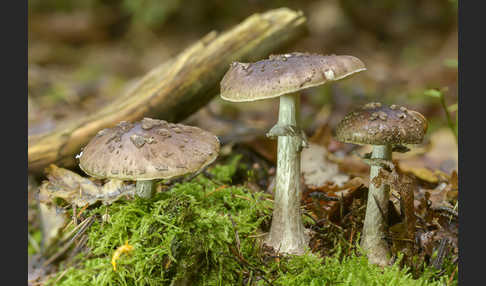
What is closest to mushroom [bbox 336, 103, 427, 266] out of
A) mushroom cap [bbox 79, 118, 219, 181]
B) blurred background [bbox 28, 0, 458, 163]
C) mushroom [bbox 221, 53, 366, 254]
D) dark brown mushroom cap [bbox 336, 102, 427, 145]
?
dark brown mushroom cap [bbox 336, 102, 427, 145]

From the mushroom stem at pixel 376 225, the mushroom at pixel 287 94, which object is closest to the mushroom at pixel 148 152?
the mushroom at pixel 287 94

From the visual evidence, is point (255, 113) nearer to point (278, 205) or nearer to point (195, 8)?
point (195, 8)

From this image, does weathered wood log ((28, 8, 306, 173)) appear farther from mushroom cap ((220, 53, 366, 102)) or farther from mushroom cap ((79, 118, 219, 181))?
mushroom cap ((220, 53, 366, 102))

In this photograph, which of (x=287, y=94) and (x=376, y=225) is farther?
(x=376, y=225)

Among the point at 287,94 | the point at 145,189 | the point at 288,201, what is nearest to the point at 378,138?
the point at 287,94

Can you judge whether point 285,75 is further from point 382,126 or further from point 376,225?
point 376,225

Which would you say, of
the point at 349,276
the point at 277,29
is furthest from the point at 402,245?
the point at 277,29
